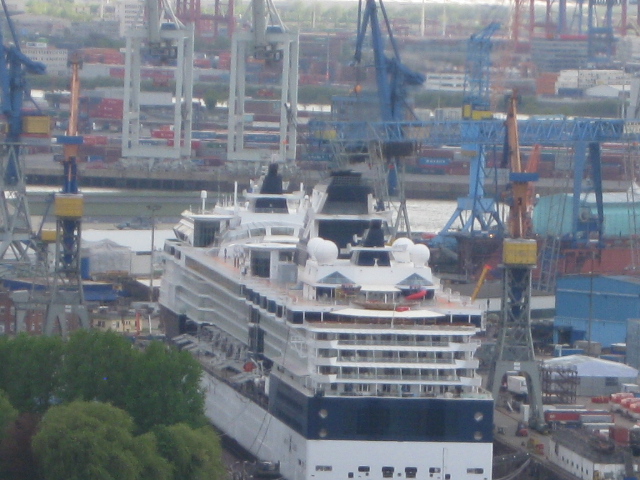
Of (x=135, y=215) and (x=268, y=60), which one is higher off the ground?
(x=268, y=60)

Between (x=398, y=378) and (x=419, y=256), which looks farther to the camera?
(x=419, y=256)

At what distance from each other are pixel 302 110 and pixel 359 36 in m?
22.5

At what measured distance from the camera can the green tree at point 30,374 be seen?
16.8m

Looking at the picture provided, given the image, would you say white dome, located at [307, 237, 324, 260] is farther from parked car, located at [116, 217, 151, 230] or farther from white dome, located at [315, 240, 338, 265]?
parked car, located at [116, 217, 151, 230]

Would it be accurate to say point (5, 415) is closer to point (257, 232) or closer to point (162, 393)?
point (162, 393)

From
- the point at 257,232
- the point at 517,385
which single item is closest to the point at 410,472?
the point at 517,385

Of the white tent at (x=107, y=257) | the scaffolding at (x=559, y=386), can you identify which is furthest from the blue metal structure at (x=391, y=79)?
the scaffolding at (x=559, y=386)

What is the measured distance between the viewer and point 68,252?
21359 mm

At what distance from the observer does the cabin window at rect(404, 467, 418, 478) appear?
15.1m

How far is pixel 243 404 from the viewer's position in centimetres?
1733

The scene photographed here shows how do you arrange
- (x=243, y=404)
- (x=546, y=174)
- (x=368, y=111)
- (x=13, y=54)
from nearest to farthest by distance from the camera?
(x=243, y=404) < (x=13, y=54) < (x=368, y=111) < (x=546, y=174)

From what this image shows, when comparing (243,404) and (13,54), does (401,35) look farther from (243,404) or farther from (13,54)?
(243,404)

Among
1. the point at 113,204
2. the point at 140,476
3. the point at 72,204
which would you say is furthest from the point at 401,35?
the point at 140,476

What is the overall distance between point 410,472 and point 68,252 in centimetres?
723
